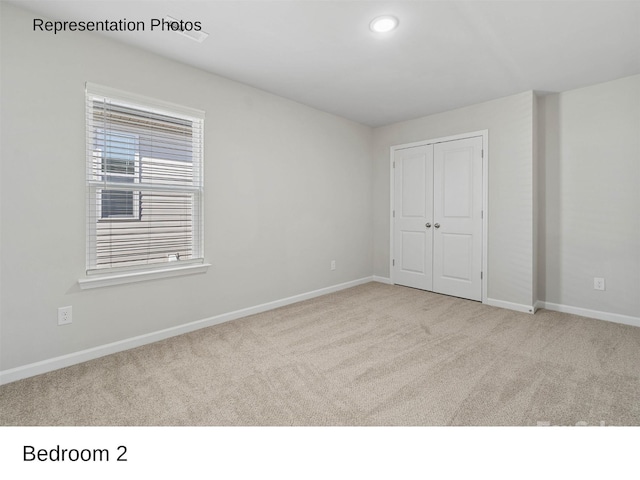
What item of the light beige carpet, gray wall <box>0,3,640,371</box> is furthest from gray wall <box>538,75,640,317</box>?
the light beige carpet

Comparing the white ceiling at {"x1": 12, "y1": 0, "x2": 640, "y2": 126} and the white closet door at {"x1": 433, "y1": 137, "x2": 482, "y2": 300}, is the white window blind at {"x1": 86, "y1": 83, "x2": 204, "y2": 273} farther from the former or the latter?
the white closet door at {"x1": 433, "y1": 137, "x2": 482, "y2": 300}

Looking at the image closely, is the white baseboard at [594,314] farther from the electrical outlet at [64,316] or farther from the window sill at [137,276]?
the electrical outlet at [64,316]

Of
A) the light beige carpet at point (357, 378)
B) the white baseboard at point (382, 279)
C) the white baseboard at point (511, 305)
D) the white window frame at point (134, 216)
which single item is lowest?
the light beige carpet at point (357, 378)

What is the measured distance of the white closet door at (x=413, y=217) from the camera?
4.42m

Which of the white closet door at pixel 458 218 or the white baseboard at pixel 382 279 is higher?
the white closet door at pixel 458 218

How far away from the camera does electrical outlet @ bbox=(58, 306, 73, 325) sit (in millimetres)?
2287

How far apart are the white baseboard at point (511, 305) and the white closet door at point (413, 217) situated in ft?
2.70

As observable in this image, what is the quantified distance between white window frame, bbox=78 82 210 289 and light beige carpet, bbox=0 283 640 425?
594 mm

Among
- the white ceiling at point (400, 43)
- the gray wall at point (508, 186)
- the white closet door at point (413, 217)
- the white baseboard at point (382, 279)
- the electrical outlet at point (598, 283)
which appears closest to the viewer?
the white ceiling at point (400, 43)

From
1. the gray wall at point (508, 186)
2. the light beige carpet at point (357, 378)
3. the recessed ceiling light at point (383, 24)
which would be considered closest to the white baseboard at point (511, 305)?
the gray wall at point (508, 186)

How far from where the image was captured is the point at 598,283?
333cm

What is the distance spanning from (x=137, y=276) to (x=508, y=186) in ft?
12.8

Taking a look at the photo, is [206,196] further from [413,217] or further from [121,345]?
[413,217]

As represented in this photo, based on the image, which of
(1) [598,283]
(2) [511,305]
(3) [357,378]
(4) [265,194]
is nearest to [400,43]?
(4) [265,194]
